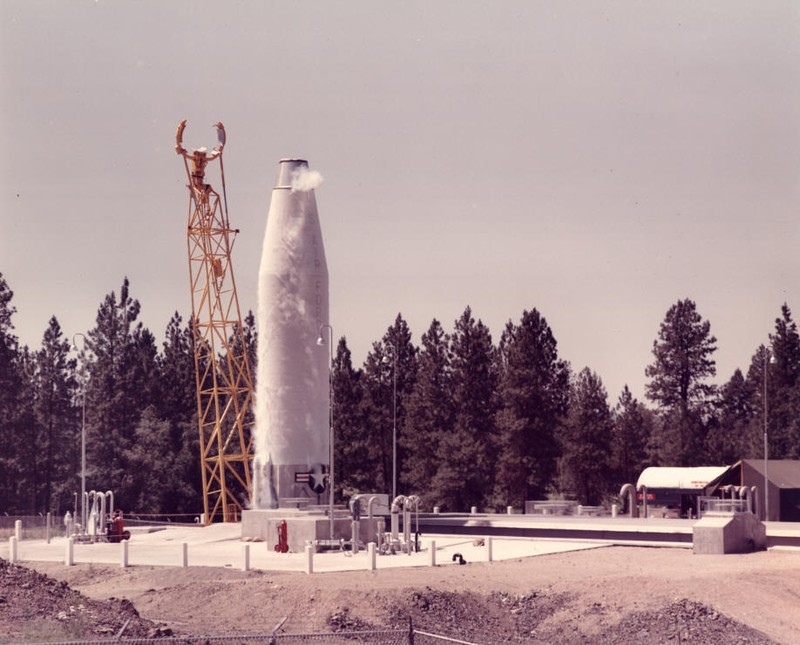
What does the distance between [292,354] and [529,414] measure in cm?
3044

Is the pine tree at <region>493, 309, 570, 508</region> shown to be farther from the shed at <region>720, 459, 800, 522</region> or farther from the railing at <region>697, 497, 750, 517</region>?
the railing at <region>697, 497, 750, 517</region>

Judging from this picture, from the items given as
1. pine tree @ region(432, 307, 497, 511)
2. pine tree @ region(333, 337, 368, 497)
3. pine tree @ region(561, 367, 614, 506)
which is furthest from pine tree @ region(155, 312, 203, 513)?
pine tree @ region(561, 367, 614, 506)

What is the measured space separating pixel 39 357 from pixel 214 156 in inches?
1227

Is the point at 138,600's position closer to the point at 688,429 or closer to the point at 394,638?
the point at 394,638

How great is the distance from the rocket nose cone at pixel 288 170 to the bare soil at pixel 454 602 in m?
23.4

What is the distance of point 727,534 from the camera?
148ft

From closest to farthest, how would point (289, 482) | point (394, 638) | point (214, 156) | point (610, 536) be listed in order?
point (394, 638) < point (610, 536) < point (289, 482) < point (214, 156)

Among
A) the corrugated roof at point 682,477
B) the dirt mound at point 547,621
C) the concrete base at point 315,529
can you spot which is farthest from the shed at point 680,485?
the dirt mound at point 547,621

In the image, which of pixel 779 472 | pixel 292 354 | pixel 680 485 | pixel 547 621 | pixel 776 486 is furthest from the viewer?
pixel 680 485

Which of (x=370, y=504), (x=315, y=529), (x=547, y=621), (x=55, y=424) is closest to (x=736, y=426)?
(x=55, y=424)

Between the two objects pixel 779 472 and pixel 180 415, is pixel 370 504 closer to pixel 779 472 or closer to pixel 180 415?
pixel 779 472

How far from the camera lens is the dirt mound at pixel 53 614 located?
83.4 ft

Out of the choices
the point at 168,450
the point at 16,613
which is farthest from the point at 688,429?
the point at 16,613

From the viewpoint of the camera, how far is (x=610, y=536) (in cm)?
5262
